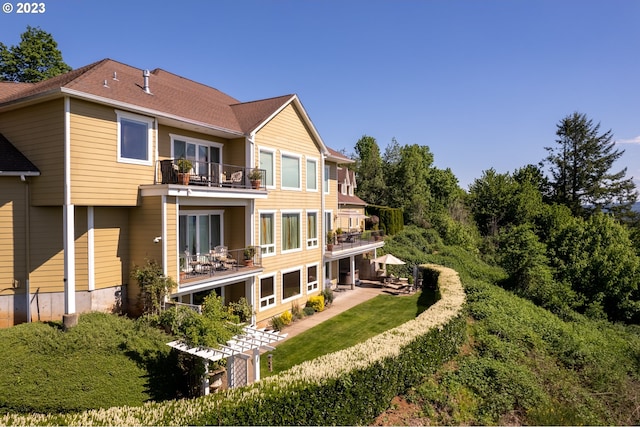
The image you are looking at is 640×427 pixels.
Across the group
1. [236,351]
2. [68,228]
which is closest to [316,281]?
[236,351]

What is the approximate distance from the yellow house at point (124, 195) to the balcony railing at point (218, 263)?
0.06m

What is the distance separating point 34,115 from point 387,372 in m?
14.4

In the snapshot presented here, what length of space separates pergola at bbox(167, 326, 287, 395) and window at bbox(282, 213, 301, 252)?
8.61m

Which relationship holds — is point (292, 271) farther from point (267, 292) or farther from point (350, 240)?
point (350, 240)

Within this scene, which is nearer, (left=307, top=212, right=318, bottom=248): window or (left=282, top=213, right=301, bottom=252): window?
(left=282, top=213, right=301, bottom=252): window

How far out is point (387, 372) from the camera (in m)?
10.1

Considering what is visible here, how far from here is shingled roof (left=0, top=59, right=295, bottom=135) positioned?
12453 mm

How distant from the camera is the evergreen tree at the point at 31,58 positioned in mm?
29188

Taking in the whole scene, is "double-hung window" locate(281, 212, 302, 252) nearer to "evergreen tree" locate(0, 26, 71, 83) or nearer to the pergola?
the pergola

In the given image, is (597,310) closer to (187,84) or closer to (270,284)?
(270,284)

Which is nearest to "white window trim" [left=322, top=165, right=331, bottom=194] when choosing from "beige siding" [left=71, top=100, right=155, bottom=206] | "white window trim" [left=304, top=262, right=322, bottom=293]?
"white window trim" [left=304, top=262, right=322, bottom=293]

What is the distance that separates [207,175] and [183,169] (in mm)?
2209

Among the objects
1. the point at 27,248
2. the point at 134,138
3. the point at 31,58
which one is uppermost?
the point at 31,58

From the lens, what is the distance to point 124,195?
1322 centimetres
